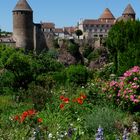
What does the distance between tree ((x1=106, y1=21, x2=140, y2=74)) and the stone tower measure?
1676 inches

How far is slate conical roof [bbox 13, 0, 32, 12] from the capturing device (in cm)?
7062

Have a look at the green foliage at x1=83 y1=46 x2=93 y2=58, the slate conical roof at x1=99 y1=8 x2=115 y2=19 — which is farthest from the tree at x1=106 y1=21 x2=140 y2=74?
the slate conical roof at x1=99 y1=8 x2=115 y2=19

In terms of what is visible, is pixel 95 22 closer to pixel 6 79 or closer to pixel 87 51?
pixel 87 51

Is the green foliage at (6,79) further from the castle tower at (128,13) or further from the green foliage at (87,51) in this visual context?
the castle tower at (128,13)

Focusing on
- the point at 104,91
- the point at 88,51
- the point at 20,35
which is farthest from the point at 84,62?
the point at 104,91

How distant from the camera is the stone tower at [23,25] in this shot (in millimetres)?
68875

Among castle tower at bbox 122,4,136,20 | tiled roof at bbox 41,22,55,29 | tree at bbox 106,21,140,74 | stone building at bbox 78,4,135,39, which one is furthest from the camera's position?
stone building at bbox 78,4,135,39

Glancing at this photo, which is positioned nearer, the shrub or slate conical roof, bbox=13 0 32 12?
the shrub

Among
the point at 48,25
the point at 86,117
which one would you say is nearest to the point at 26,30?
the point at 48,25

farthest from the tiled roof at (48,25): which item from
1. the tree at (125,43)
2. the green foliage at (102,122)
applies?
the green foliage at (102,122)

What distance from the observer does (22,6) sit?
70.9 metres

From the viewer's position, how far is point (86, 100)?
12.8 metres

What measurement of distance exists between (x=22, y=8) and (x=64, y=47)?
9987 millimetres

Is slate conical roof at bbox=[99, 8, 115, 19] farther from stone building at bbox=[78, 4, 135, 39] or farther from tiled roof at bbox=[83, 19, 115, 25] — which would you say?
tiled roof at bbox=[83, 19, 115, 25]
